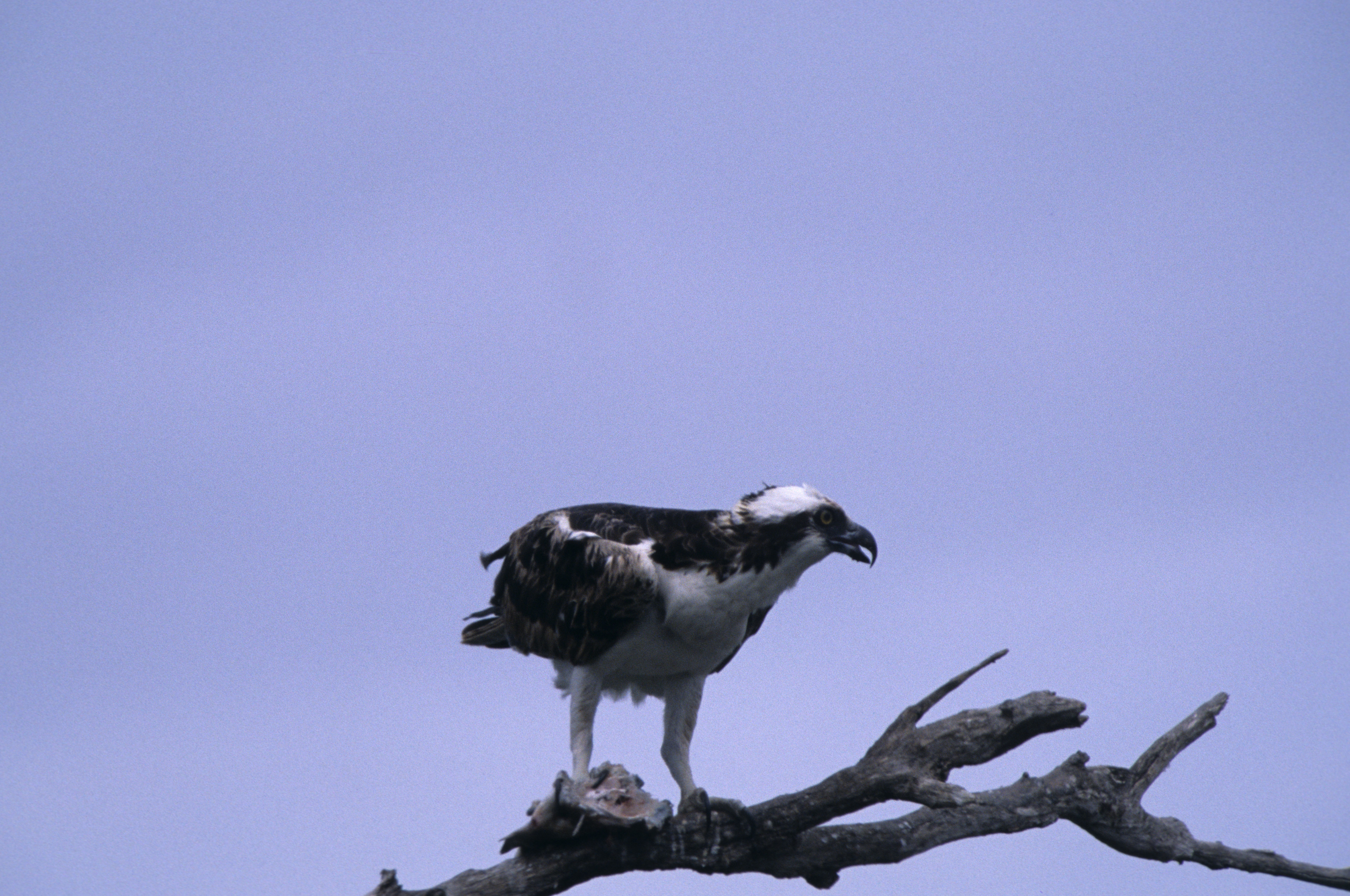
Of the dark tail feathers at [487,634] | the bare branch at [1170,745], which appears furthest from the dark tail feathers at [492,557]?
the bare branch at [1170,745]

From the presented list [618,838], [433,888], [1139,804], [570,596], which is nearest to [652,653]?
[570,596]

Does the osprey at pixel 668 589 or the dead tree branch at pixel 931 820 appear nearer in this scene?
the dead tree branch at pixel 931 820

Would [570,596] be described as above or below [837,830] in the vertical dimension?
above

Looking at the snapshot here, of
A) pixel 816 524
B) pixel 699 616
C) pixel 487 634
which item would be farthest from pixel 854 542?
pixel 487 634

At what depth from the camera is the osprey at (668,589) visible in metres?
10.6

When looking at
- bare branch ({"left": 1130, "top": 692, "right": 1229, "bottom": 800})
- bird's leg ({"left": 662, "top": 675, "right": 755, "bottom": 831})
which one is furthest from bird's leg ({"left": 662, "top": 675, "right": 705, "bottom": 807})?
bare branch ({"left": 1130, "top": 692, "right": 1229, "bottom": 800})

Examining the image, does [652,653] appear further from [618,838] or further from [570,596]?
[618,838]

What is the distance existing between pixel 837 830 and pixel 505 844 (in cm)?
225

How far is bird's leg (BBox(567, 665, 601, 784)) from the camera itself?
36.1 feet

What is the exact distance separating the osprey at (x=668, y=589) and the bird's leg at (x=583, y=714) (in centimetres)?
1

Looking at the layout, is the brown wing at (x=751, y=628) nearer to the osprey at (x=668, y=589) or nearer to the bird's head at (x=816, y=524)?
the osprey at (x=668, y=589)

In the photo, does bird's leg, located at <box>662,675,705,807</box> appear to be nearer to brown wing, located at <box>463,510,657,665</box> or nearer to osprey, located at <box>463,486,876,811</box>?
osprey, located at <box>463,486,876,811</box>

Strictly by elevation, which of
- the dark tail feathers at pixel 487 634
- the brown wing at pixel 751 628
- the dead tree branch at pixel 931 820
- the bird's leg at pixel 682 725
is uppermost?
the dark tail feathers at pixel 487 634

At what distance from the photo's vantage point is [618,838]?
31.6 feet
